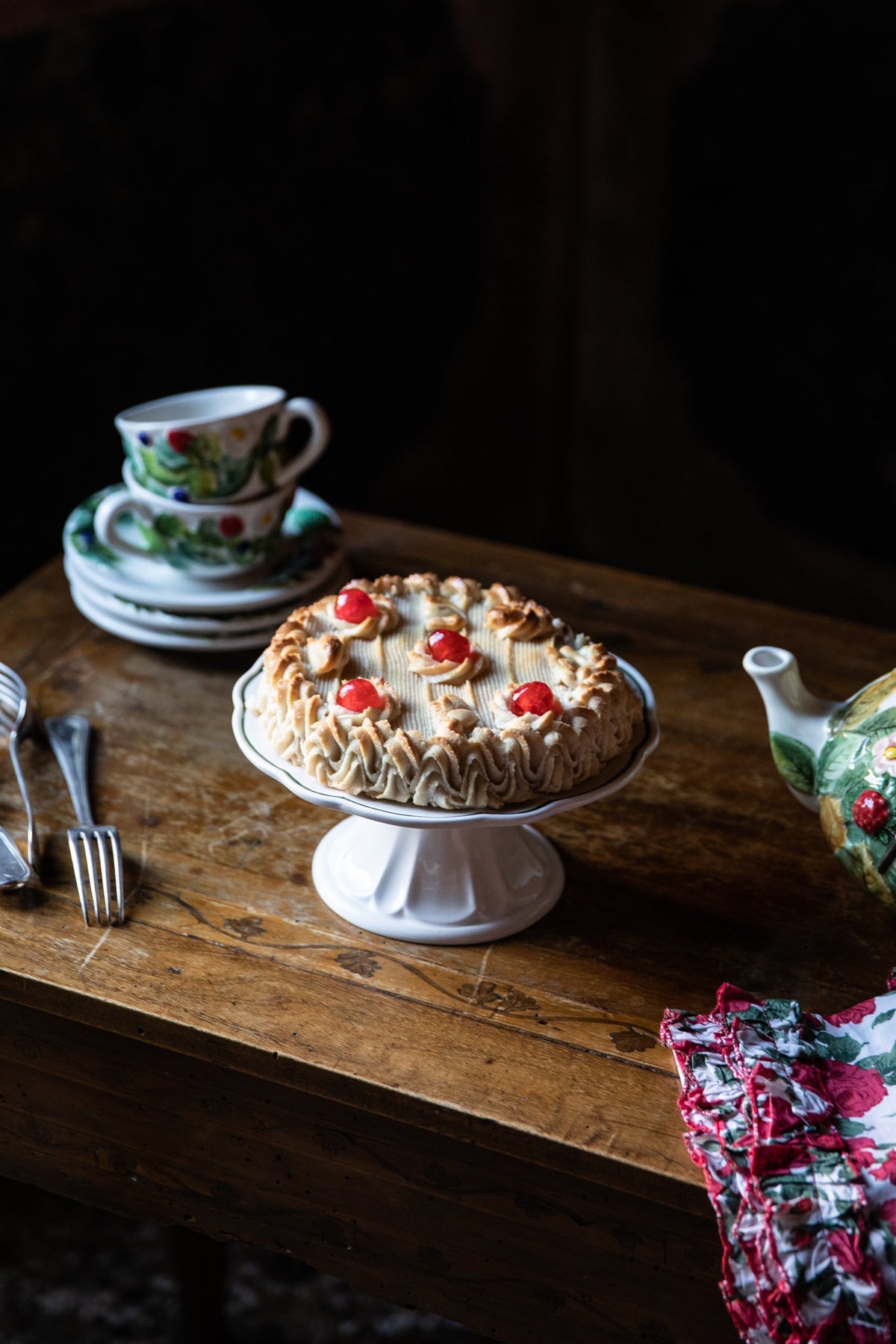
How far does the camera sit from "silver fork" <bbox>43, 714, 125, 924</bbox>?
101 centimetres

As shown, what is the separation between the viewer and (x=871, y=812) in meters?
0.92

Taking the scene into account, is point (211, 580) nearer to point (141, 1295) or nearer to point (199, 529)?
point (199, 529)

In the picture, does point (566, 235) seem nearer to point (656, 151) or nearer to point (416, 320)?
point (656, 151)

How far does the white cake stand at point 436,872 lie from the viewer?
0.96 meters

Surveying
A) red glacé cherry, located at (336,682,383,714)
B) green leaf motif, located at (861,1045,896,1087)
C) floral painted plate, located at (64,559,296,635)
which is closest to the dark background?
floral painted plate, located at (64,559,296,635)

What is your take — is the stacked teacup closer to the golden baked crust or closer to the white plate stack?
the white plate stack

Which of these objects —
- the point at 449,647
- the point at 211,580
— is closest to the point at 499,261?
the point at 211,580

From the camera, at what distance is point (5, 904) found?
3.33ft

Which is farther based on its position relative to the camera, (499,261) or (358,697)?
(499,261)

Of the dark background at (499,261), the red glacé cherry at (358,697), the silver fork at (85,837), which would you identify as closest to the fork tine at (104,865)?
the silver fork at (85,837)

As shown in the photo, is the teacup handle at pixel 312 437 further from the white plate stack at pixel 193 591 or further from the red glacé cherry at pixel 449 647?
the red glacé cherry at pixel 449 647

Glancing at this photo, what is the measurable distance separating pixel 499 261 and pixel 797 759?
207cm

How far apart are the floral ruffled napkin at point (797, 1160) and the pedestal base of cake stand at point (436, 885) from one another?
17 centimetres

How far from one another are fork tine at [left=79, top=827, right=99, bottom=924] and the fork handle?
28 millimetres
